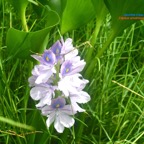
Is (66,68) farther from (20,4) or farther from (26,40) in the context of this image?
(20,4)

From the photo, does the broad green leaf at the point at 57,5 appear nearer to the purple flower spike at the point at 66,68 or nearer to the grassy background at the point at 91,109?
the grassy background at the point at 91,109

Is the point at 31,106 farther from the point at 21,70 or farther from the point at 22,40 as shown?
the point at 22,40

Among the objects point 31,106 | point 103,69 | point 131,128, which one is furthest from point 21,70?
point 131,128

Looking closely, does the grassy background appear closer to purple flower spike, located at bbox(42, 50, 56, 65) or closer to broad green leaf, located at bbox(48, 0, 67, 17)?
broad green leaf, located at bbox(48, 0, 67, 17)

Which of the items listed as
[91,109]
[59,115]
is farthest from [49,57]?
[91,109]

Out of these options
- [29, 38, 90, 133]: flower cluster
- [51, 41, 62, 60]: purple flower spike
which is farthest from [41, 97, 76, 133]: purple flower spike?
[51, 41, 62, 60]: purple flower spike

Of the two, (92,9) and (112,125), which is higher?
(92,9)
